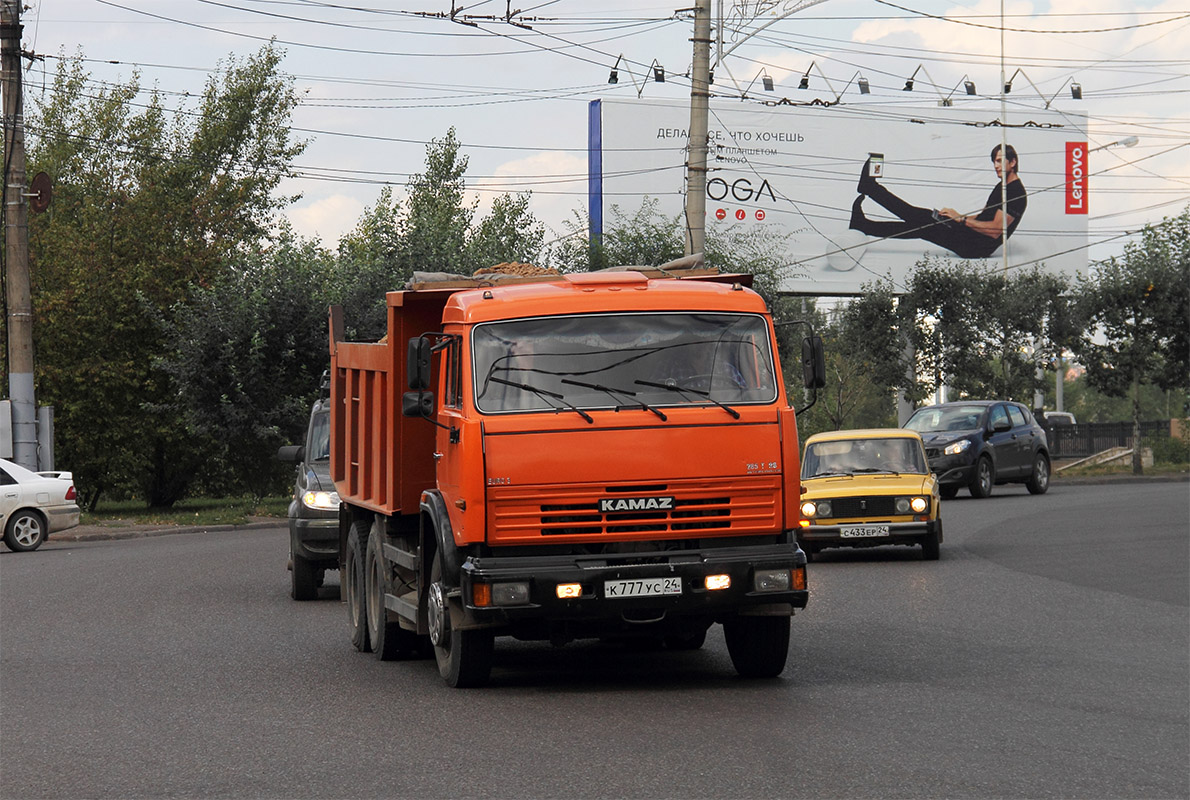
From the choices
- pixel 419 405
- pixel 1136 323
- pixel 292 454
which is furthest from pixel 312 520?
pixel 1136 323

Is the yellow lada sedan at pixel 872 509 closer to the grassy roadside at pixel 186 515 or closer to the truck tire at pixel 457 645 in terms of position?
the truck tire at pixel 457 645

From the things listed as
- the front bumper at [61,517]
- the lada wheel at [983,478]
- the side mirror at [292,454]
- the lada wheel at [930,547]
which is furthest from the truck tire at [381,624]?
the lada wheel at [983,478]

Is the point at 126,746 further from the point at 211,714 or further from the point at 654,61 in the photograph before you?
the point at 654,61

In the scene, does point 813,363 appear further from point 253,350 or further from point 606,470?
point 253,350

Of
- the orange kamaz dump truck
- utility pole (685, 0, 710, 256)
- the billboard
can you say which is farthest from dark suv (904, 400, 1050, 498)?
the billboard

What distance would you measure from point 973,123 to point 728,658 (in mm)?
55330

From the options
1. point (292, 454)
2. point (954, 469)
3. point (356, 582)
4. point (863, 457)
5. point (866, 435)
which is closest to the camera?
point (356, 582)

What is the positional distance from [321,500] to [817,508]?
20.9ft

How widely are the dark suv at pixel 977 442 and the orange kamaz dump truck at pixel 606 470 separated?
854 inches

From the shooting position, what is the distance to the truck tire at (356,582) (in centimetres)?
1260

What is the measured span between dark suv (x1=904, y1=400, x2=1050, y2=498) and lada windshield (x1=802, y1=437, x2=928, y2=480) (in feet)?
35.0

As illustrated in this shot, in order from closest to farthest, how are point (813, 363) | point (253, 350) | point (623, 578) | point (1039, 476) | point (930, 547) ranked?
point (623, 578)
point (813, 363)
point (930, 547)
point (1039, 476)
point (253, 350)

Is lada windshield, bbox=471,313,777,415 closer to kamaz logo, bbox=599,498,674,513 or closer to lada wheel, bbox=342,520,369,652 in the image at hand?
kamaz logo, bbox=599,498,674,513

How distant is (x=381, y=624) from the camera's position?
11984mm
